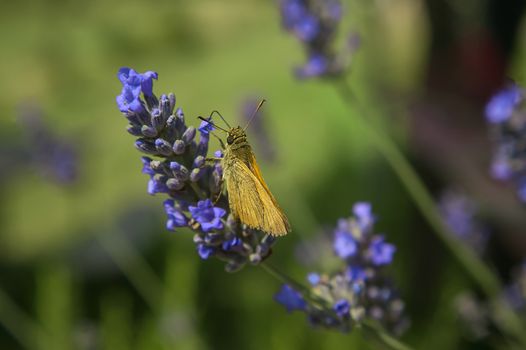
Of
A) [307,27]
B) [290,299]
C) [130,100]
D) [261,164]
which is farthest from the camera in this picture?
[261,164]

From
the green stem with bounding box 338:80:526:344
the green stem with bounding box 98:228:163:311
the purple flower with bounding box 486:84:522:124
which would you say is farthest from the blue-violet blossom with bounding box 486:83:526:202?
the green stem with bounding box 98:228:163:311

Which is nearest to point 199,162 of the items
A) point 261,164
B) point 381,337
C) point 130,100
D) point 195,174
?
point 195,174

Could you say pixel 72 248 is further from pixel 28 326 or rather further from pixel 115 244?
pixel 28 326

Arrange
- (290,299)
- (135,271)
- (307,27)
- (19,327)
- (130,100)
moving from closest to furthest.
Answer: (130,100)
(290,299)
(307,27)
(19,327)
(135,271)

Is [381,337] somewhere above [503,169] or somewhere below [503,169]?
below

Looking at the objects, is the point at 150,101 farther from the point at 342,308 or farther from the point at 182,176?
the point at 342,308

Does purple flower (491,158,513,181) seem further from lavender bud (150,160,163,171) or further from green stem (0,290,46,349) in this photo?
green stem (0,290,46,349)

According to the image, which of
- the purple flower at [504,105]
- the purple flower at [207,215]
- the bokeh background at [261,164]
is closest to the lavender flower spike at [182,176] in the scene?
the purple flower at [207,215]
